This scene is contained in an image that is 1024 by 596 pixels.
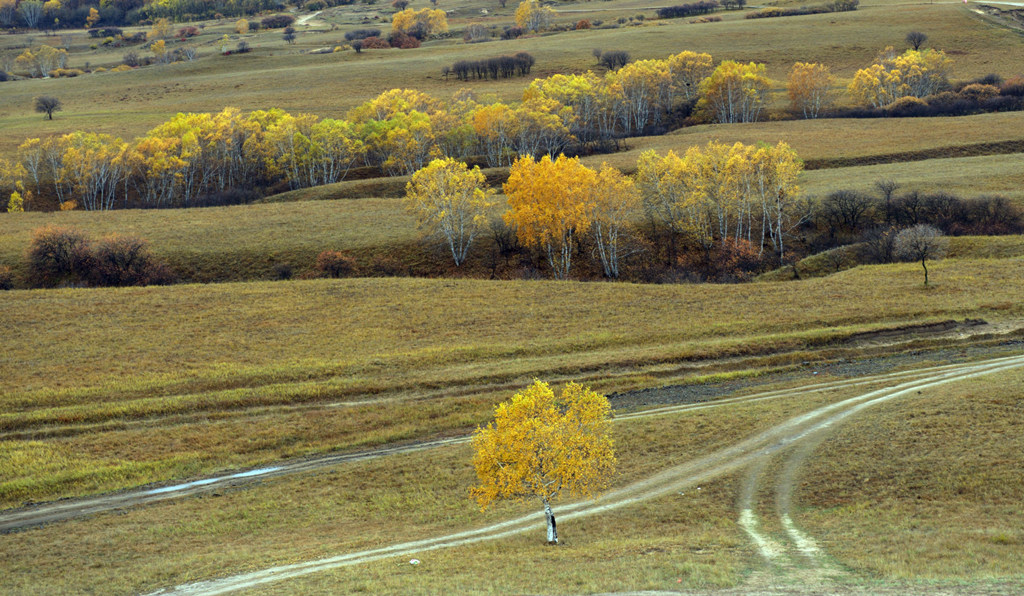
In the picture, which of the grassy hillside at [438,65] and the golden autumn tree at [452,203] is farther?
the grassy hillside at [438,65]

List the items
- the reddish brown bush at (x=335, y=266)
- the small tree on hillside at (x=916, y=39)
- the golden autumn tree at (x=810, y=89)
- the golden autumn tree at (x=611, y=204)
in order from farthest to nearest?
the small tree on hillside at (x=916, y=39)
the golden autumn tree at (x=810, y=89)
the golden autumn tree at (x=611, y=204)
the reddish brown bush at (x=335, y=266)

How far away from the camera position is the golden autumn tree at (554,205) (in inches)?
2714

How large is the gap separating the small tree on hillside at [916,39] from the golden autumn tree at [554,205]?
375 feet

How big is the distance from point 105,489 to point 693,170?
5599cm

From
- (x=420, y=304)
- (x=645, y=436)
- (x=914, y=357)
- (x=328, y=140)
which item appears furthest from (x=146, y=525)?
(x=328, y=140)

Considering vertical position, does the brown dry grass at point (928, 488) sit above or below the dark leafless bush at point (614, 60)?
below

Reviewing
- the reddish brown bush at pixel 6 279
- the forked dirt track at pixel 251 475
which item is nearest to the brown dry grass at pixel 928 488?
the forked dirt track at pixel 251 475

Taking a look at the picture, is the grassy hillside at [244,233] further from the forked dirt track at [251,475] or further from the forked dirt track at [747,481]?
the forked dirt track at [747,481]

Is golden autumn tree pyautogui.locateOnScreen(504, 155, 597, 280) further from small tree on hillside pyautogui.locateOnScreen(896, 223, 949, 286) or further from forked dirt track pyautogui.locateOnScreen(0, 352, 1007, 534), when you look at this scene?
forked dirt track pyautogui.locateOnScreen(0, 352, 1007, 534)

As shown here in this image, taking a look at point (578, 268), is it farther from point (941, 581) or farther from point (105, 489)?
point (941, 581)

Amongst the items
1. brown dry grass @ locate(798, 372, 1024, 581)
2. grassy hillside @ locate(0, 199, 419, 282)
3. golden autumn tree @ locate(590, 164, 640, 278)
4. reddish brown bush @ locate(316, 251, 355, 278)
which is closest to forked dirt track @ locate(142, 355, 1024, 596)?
brown dry grass @ locate(798, 372, 1024, 581)

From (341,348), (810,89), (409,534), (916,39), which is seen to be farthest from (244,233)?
(916,39)

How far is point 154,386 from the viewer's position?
137 feet

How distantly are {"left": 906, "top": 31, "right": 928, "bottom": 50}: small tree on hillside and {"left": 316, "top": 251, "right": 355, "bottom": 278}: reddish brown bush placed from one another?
132 metres
